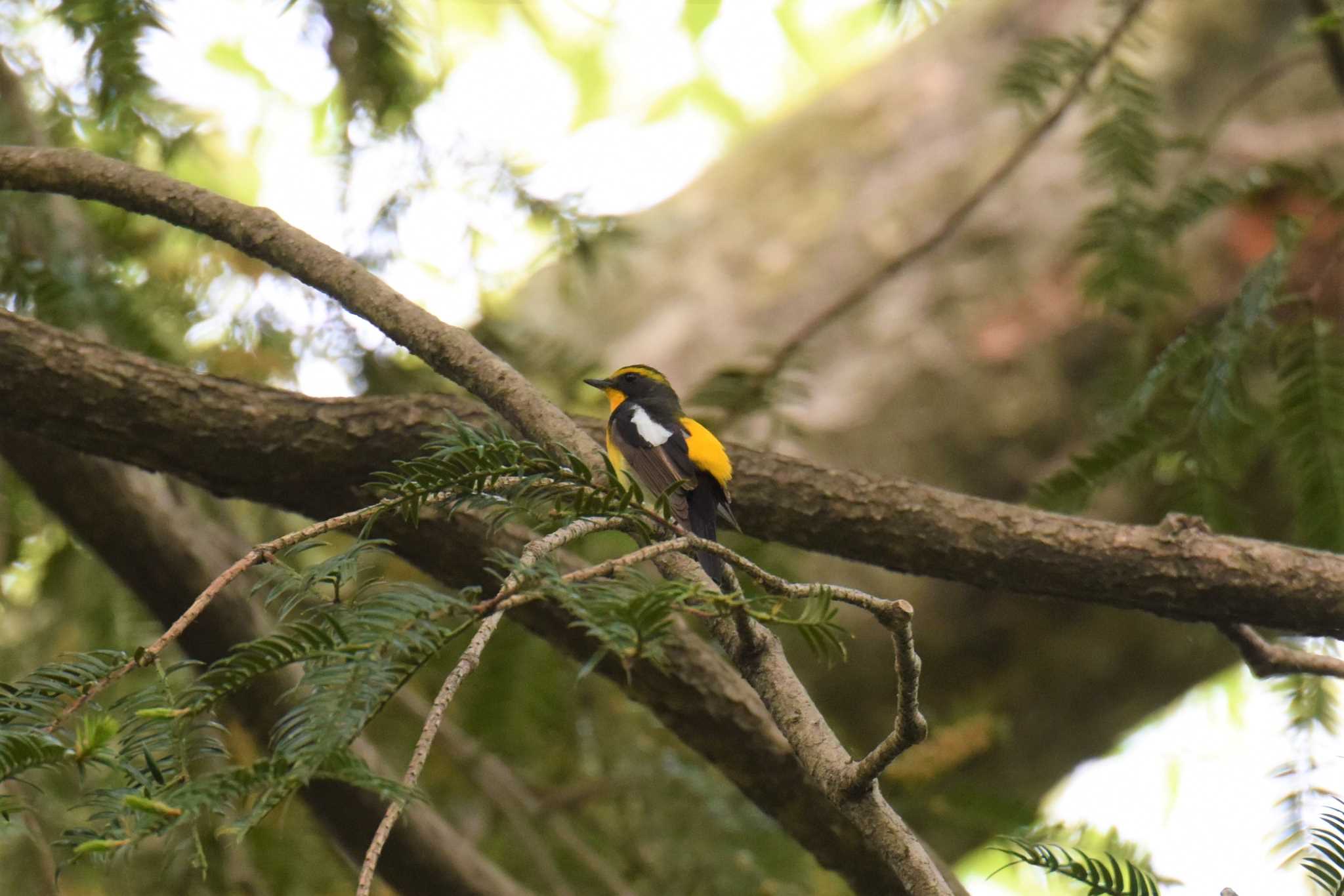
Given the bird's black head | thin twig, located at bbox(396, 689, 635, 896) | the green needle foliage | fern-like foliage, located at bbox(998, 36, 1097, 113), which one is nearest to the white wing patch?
the bird's black head

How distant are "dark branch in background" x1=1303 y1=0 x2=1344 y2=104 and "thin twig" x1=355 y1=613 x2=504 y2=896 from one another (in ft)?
10.5

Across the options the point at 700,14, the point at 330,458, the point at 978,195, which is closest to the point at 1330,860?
the point at 330,458

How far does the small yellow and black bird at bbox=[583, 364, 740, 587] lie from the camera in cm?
294

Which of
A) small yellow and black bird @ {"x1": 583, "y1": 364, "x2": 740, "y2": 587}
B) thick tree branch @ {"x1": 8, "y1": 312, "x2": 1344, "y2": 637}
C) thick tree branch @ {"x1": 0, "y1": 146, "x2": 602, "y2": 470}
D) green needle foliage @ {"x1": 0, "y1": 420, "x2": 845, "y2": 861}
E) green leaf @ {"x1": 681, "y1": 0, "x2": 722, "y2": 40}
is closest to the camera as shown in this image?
green needle foliage @ {"x1": 0, "y1": 420, "x2": 845, "y2": 861}

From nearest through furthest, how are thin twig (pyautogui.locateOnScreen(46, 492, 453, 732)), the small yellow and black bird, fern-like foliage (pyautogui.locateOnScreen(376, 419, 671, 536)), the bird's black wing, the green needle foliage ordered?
1. the green needle foliage
2. thin twig (pyautogui.locateOnScreen(46, 492, 453, 732))
3. fern-like foliage (pyautogui.locateOnScreen(376, 419, 671, 536))
4. the small yellow and black bird
5. the bird's black wing

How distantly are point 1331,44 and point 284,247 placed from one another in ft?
10.6

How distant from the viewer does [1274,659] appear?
2729mm

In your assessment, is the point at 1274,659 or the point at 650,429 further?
the point at 650,429

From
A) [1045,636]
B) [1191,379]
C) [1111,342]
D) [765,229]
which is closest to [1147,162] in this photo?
[1191,379]

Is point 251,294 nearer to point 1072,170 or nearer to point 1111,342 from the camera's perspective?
point 1111,342

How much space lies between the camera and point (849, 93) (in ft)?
25.0

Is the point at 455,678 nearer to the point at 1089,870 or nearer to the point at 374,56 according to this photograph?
the point at 1089,870

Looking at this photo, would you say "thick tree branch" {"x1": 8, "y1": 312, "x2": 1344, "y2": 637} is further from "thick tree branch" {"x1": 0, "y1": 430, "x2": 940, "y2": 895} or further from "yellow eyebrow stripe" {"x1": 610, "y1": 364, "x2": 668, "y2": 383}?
"yellow eyebrow stripe" {"x1": 610, "y1": 364, "x2": 668, "y2": 383}

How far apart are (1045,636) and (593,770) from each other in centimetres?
241
